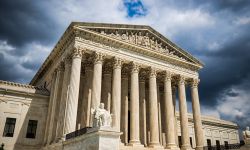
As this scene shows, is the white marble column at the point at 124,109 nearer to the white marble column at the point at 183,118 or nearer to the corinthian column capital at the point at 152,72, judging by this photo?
the corinthian column capital at the point at 152,72

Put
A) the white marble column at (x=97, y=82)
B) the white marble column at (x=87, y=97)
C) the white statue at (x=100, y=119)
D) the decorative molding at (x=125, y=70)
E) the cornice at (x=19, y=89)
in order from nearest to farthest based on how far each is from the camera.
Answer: the white statue at (x=100, y=119), the white marble column at (x=97, y=82), the white marble column at (x=87, y=97), the cornice at (x=19, y=89), the decorative molding at (x=125, y=70)

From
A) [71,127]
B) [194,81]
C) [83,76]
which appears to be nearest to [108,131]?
[71,127]

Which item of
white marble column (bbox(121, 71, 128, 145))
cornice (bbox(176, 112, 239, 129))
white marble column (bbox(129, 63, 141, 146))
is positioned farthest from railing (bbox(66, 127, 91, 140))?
cornice (bbox(176, 112, 239, 129))

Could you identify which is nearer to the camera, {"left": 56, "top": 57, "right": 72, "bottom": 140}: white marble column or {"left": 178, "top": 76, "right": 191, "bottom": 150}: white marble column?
{"left": 56, "top": 57, "right": 72, "bottom": 140}: white marble column

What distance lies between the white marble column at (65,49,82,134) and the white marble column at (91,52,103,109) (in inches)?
68.4

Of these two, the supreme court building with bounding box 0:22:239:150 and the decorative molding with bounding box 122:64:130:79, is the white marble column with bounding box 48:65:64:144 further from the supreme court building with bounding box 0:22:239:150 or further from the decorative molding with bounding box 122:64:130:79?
the decorative molding with bounding box 122:64:130:79

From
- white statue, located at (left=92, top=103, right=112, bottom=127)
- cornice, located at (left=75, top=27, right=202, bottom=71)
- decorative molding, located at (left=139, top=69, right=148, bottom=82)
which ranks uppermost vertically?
cornice, located at (left=75, top=27, right=202, bottom=71)

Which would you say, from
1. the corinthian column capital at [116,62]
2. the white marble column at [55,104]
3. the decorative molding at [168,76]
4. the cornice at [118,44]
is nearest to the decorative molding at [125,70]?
the cornice at [118,44]

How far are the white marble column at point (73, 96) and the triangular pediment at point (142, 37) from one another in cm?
401

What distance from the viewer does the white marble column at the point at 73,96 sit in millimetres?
24619

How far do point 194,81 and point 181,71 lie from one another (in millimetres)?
2663

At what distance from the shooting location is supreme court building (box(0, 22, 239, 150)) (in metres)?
27.9

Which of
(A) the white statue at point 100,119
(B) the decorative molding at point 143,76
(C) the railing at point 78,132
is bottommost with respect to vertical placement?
(C) the railing at point 78,132

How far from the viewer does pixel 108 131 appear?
16.3 metres
